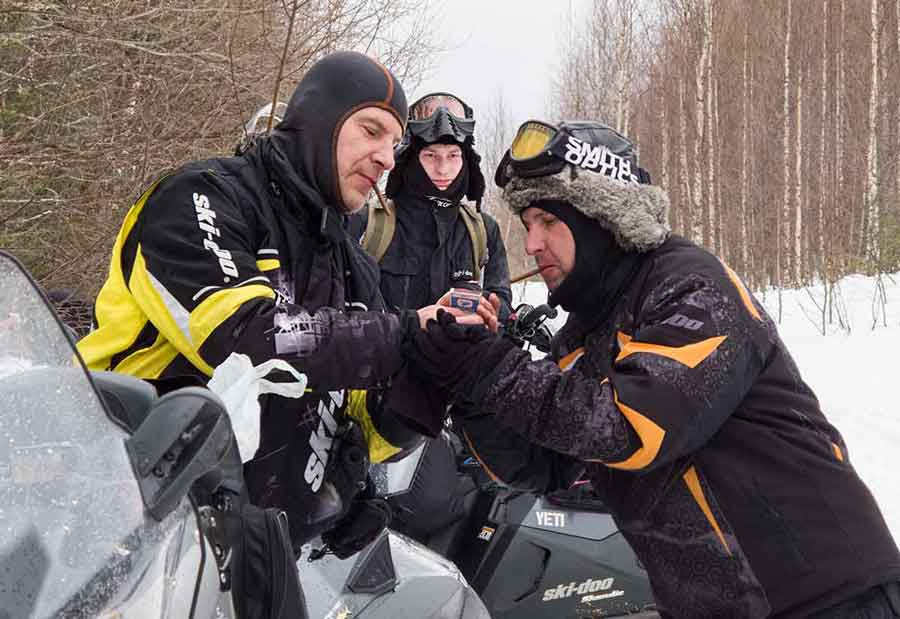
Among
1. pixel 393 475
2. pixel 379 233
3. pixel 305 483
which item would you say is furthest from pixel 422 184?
pixel 305 483

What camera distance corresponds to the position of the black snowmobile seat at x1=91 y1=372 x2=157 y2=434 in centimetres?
121

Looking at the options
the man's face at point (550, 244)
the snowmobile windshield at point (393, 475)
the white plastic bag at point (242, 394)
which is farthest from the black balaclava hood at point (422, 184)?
A: the white plastic bag at point (242, 394)

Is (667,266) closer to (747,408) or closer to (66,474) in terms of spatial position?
(747,408)

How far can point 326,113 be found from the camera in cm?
206

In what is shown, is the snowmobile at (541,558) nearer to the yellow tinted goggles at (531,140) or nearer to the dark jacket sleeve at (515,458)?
the dark jacket sleeve at (515,458)

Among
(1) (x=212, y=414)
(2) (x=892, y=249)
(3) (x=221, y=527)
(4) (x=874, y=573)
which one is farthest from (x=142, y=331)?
(2) (x=892, y=249)

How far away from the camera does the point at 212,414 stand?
98 cm

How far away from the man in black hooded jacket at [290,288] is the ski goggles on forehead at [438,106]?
6.28 ft

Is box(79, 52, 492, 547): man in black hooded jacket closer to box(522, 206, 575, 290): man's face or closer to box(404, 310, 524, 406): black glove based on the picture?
box(404, 310, 524, 406): black glove

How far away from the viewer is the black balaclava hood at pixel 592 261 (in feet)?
6.41

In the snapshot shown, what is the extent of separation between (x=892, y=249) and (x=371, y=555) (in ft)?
48.4

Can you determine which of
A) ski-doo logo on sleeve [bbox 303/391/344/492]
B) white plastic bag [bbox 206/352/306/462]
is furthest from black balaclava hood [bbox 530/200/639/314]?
white plastic bag [bbox 206/352/306/462]

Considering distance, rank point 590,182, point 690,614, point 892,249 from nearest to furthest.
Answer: point 690,614 → point 590,182 → point 892,249

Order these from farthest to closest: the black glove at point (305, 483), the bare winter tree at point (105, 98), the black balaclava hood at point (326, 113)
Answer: the bare winter tree at point (105, 98), the black balaclava hood at point (326, 113), the black glove at point (305, 483)
